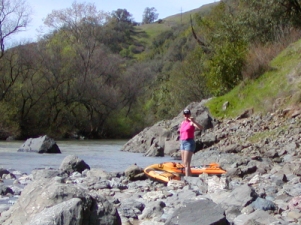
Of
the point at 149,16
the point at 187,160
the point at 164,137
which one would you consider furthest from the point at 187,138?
the point at 149,16

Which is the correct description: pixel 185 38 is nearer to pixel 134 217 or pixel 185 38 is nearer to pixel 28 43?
pixel 28 43

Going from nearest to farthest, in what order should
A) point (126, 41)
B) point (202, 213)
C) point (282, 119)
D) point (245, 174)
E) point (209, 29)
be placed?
1. point (202, 213)
2. point (245, 174)
3. point (282, 119)
4. point (209, 29)
5. point (126, 41)

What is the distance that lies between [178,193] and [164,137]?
17.2m

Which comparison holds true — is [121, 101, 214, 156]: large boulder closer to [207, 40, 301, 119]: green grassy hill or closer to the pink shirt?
[207, 40, 301, 119]: green grassy hill

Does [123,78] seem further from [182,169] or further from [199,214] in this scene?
[199,214]

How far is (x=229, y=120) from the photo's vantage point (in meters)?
26.8

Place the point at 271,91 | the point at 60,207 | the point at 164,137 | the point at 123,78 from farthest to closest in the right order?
the point at 123,78 < the point at 164,137 < the point at 271,91 < the point at 60,207

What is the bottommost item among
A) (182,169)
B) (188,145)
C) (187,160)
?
(182,169)

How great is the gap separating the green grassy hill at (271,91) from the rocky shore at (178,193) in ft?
6.47

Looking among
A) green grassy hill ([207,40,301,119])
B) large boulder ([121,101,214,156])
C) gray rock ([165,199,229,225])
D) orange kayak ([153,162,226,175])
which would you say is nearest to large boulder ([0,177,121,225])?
gray rock ([165,199,229,225])

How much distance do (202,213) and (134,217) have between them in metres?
1.76

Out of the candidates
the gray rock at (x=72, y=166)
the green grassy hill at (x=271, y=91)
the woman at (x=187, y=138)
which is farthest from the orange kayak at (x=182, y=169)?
the green grassy hill at (x=271, y=91)

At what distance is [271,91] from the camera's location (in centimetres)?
2581

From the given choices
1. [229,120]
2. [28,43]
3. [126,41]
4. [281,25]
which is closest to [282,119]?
[229,120]
